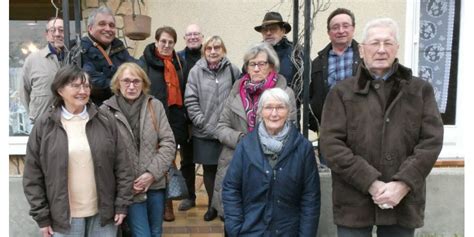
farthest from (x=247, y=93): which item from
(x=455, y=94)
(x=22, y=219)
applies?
(x=455, y=94)

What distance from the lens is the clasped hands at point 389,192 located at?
270 cm

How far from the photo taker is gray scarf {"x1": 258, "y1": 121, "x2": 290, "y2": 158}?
305cm

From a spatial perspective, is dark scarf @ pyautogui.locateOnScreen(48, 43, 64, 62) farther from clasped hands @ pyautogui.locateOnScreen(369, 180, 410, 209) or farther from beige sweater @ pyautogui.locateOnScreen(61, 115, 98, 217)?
clasped hands @ pyautogui.locateOnScreen(369, 180, 410, 209)

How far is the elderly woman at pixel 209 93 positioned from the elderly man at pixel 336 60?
735 mm

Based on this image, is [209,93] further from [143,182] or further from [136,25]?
[136,25]

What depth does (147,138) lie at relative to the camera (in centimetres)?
356

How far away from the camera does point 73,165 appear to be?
3115 mm

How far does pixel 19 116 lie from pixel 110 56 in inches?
97.1

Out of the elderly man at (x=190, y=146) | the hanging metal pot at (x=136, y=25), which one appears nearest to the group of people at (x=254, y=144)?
the elderly man at (x=190, y=146)

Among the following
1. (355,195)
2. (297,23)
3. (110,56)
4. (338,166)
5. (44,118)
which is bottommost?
(355,195)

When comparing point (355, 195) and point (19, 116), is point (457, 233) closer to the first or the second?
point (355, 195)

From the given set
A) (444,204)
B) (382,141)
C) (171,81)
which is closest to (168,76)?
(171,81)

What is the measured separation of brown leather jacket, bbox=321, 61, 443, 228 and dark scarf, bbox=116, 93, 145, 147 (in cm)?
140

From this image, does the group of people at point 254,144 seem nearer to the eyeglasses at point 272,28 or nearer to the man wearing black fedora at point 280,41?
the man wearing black fedora at point 280,41
